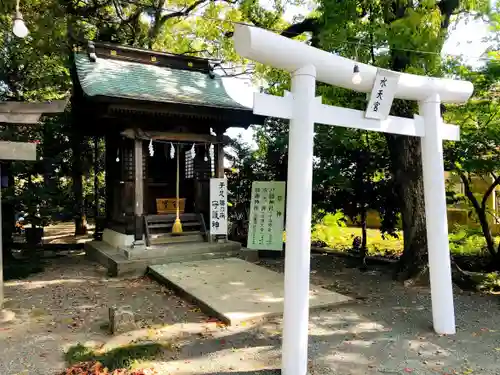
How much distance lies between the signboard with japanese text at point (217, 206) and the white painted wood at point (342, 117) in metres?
5.56

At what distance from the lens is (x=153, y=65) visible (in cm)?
1079

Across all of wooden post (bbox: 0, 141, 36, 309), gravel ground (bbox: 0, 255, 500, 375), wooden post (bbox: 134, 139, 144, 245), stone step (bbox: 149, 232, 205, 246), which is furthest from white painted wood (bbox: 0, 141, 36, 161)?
stone step (bbox: 149, 232, 205, 246)

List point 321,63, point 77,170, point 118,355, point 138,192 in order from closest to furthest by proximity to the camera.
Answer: point 321,63 → point 118,355 → point 138,192 → point 77,170

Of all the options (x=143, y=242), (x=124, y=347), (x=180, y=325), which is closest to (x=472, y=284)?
(x=180, y=325)

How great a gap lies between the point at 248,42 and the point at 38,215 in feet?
26.7

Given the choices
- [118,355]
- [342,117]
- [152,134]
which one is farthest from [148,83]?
[118,355]

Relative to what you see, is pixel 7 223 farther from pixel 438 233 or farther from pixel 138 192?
pixel 438 233

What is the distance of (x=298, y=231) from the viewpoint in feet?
12.1

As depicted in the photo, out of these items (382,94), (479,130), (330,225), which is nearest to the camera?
(382,94)

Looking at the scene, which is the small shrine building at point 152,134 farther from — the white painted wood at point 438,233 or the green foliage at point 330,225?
the white painted wood at point 438,233

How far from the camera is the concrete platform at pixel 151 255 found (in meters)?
8.16

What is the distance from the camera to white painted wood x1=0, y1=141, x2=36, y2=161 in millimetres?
5758

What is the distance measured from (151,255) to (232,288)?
2.74 metres

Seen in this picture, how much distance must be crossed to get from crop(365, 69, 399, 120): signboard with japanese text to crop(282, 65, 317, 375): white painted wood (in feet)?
2.96
